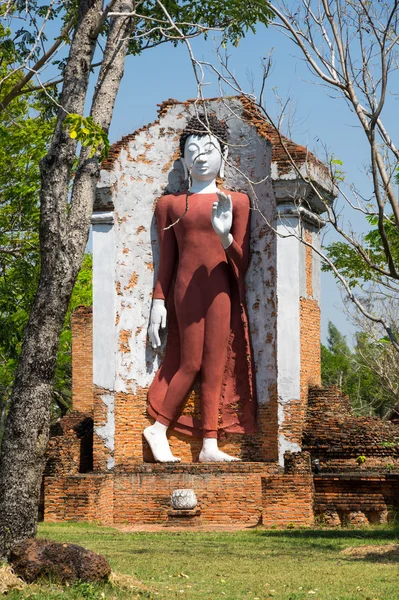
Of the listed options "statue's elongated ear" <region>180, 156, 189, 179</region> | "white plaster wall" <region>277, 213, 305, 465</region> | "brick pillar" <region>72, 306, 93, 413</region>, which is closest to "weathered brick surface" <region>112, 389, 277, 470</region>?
"white plaster wall" <region>277, 213, 305, 465</region>

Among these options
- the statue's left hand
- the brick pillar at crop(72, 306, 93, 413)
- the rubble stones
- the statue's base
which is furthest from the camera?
the brick pillar at crop(72, 306, 93, 413)

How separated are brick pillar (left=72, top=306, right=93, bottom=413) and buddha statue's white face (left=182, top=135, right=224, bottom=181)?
460 cm

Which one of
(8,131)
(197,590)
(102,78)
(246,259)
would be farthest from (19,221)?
(197,590)

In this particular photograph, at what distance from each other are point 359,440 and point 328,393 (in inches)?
37.9

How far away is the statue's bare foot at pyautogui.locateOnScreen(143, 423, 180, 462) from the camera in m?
18.0

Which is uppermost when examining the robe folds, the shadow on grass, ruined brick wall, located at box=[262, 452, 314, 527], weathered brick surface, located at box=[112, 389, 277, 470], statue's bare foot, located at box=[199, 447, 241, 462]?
the robe folds

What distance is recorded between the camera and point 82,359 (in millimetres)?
22234

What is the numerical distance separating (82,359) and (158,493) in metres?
5.44

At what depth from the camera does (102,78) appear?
10227 mm

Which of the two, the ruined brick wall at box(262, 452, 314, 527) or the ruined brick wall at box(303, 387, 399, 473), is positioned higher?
the ruined brick wall at box(303, 387, 399, 473)

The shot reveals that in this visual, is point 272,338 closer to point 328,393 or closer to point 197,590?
point 328,393

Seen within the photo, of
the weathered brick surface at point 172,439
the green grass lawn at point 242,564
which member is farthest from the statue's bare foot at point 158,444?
the green grass lawn at point 242,564

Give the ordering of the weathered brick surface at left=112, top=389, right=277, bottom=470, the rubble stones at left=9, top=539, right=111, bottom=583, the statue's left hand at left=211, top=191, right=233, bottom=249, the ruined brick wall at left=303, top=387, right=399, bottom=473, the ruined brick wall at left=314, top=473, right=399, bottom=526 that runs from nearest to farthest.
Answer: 1. the rubble stones at left=9, top=539, right=111, bottom=583
2. the ruined brick wall at left=314, top=473, right=399, bottom=526
3. the ruined brick wall at left=303, top=387, right=399, bottom=473
4. the statue's left hand at left=211, top=191, right=233, bottom=249
5. the weathered brick surface at left=112, top=389, right=277, bottom=470

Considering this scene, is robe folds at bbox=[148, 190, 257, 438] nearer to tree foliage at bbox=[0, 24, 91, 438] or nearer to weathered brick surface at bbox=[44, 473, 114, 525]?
weathered brick surface at bbox=[44, 473, 114, 525]
